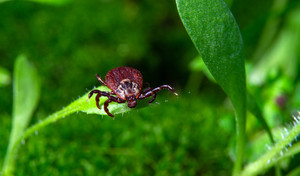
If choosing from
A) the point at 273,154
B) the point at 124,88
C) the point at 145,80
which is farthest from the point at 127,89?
the point at 145,80

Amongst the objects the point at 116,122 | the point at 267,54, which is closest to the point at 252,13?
the point at 267,54

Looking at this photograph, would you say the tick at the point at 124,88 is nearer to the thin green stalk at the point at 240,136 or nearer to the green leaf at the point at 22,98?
the thin green stalk at the point at 240,136

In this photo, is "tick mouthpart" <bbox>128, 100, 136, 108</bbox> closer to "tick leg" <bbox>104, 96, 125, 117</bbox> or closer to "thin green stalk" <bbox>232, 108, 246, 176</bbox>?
"tick leg" <bbox>104, 96, 125, 117</bbox>

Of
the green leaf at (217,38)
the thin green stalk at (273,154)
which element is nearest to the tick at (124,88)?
the green leaf at (217,38)

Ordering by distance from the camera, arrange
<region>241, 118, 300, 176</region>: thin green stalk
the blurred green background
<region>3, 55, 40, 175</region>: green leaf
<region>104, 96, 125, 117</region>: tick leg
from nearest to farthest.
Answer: <region>104, 96, 125, 117</region>: tick leg
<region>241, 118, 300, 176</region>: thin green stalk
<region>3, 55, 40, 175</region>: green leaf
the blurred green background

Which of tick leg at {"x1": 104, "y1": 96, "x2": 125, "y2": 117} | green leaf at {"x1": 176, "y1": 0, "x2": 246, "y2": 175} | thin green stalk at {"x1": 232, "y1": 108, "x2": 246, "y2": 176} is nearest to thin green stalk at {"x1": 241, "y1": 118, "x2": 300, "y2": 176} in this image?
thin green stalk at {"x1": 232, "y1": 108, "x2": 246, "y2": 176}

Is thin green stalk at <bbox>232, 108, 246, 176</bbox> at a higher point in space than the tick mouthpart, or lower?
lower

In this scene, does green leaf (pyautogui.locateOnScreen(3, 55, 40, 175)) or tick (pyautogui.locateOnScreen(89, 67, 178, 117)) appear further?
green leaf (pyautogui.locateOnScreen(3, 55, 40, 175))
